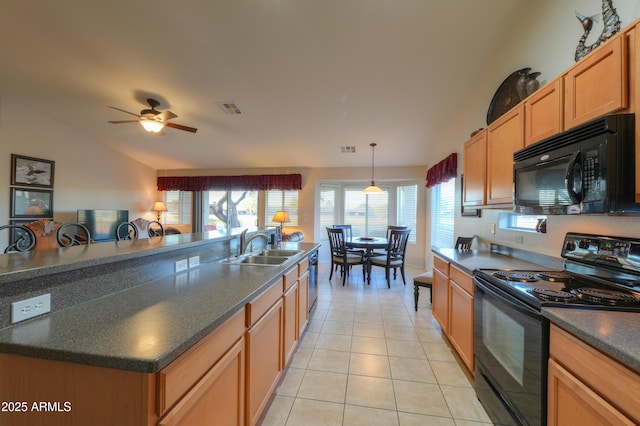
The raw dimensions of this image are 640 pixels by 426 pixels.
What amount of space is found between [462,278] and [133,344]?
2.07 meters

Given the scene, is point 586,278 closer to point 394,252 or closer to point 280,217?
point 394,252

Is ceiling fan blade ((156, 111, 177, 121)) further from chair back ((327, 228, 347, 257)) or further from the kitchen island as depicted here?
chair back ((327, 228, 347, 257))

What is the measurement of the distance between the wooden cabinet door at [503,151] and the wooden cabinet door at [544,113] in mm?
65

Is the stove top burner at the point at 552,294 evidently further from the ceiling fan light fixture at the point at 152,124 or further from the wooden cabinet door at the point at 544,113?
the ceiling fan light fixture at the point at 152,124

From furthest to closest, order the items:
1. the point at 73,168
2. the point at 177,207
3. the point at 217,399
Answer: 1. the point at 177,207
2. the point at 73,168
3. the point at 217,399

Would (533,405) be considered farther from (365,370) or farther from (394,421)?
(365,370)

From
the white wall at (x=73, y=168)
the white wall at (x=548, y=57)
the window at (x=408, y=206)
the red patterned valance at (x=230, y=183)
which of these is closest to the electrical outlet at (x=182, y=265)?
the white wall at (x=548, y=57)

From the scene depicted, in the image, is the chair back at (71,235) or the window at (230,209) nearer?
the chair back at (71,235)

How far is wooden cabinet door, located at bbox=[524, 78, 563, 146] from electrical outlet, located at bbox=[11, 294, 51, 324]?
2.53m

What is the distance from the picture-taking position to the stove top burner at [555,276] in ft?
4.95

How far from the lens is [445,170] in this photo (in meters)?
4.06

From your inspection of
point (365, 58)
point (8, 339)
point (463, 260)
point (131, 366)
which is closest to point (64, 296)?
point (8, 339)

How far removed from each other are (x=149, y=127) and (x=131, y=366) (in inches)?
145

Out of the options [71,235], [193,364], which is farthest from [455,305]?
[71,235]
